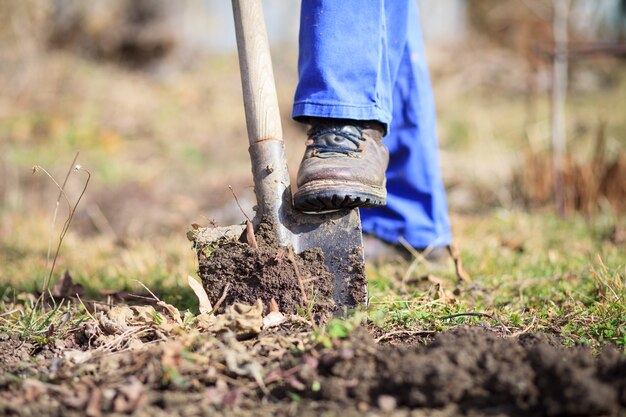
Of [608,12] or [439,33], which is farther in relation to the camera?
[439,33]

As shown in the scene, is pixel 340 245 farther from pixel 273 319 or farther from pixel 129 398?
pixel 129 398

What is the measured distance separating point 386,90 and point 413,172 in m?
0.71

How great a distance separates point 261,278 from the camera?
1851 millimetres

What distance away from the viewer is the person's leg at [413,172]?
271 cm

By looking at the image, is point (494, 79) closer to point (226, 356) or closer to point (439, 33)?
point (439, 33)

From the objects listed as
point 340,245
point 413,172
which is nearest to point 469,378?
point 340,245

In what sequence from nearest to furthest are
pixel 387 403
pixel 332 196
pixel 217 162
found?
pixel 387 403
pixel 332 196
pixel 217 162

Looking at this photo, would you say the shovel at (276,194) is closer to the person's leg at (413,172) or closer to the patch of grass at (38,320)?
the patch of grass at (38,320)

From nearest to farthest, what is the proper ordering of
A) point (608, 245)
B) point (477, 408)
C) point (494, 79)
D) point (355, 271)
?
point (477, 408)
point (355, 271)
point (608, 245)
point (494, 79)

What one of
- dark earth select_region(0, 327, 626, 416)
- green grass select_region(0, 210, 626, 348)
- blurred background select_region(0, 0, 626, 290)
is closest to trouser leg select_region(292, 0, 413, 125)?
blurred background select_region(0, 0, 626, 290)

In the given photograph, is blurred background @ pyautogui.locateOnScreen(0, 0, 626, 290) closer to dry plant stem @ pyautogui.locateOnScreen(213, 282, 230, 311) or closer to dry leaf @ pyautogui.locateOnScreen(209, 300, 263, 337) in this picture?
dry plant stem @ pyautogui.locateOnScreen(213, 282, 230, 311)

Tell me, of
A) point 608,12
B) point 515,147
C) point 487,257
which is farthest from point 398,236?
point 608,12

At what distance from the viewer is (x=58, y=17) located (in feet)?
31.2

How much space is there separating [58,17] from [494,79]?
292 inches
